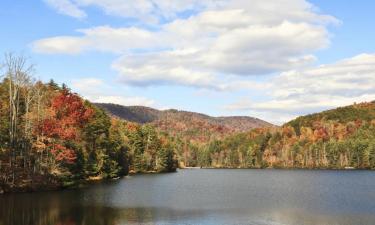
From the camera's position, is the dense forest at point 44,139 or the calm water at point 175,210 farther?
the dense forest at point 44,139

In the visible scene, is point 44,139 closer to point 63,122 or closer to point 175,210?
point 63,122

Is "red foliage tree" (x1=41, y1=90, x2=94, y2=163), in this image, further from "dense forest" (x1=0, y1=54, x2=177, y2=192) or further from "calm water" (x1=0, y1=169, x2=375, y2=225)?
"calm water" (x1=0, y1=169, x2=375, y2=225)

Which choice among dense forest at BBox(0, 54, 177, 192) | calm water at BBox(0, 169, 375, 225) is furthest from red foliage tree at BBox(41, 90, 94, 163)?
calm water at BBox(0, 169, 375, 225)

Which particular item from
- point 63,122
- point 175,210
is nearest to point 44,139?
point 63,122

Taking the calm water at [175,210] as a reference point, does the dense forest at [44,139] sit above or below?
above

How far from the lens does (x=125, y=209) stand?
48.0 meters

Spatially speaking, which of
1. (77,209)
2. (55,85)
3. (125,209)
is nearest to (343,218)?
(125,209)

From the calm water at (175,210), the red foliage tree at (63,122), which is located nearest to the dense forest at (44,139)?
the red foliage tree at (63,122)

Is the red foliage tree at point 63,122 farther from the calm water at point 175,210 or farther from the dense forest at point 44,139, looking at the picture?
the calm water at point 175,210

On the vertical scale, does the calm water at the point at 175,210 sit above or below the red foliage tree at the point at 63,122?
below

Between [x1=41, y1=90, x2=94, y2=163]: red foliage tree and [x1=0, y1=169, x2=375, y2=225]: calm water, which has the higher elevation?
[x1=41, y1=90, x2=94, y2=163]: red foliage tree

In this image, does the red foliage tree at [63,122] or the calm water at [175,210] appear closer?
the calm water at [175,210]

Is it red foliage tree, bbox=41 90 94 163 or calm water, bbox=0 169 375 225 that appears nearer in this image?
calm water, bbox=0 169 375 225

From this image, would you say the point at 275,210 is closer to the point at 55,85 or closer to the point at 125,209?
the point at 125,209
